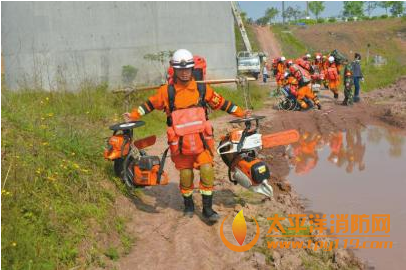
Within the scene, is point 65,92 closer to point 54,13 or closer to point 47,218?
point 47,218

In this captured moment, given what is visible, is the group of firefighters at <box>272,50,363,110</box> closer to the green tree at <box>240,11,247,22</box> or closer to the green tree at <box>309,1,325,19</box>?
the green tree at <box>240,11,247,22</box>

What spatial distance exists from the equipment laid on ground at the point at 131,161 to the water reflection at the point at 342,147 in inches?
133

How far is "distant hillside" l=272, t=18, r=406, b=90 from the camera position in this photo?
50.2m

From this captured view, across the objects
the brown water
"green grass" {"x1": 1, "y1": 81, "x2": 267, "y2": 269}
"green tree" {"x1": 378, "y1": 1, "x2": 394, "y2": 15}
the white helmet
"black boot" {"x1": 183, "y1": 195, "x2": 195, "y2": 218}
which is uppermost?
"green tree" {"x1": 378, "y1": 1, "x2": 394, "y2": 15}

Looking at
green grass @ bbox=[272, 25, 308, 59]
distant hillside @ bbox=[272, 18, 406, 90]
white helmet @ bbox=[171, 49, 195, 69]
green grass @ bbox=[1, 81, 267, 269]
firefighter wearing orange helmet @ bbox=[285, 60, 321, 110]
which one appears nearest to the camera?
green grass @ bbox=[1, 81, 267, 269]

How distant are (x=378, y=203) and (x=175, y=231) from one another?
2.86 meters

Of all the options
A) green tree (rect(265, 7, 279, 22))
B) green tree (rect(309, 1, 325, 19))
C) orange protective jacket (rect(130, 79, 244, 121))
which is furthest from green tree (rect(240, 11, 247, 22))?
orange protective jacket (rect(130, 79, 244, 121))

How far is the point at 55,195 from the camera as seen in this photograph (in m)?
4.72

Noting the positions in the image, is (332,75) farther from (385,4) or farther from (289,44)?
(385,4)

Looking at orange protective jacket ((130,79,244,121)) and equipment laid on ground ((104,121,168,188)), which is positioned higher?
orange protective jacket ((130,79,244,121))

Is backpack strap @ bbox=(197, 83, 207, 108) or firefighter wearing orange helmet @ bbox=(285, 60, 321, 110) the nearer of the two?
backpack strap @ bbox=(197, 83, 207, 108)

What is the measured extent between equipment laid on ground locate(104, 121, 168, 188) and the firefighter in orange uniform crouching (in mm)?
245

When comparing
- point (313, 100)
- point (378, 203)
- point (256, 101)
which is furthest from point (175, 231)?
point (256, 101)

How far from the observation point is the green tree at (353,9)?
73.7m
